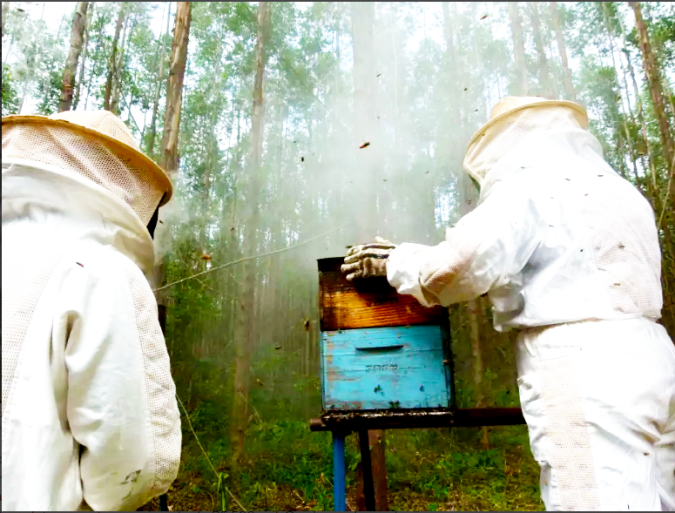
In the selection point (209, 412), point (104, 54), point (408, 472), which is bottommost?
point (408, 472)

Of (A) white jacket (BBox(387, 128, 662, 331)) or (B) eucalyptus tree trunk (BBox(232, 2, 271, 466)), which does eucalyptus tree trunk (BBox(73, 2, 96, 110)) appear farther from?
(A) white jacket (BBox(387, 128, 662, 331))

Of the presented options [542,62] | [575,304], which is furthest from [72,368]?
[542,62]

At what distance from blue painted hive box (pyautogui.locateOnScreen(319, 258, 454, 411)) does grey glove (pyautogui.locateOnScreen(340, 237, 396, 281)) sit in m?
0.07

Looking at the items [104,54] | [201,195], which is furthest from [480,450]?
[104,54]

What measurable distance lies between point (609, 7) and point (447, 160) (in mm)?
3509

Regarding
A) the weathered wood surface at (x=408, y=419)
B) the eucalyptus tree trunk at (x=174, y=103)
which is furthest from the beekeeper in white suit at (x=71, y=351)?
the eucalyptus tree trunk at (x=174, y=103)

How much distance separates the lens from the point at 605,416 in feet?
4.25

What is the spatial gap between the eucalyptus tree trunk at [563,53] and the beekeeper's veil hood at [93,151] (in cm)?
725

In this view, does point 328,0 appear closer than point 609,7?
No

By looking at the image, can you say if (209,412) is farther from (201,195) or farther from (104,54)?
(104,54)

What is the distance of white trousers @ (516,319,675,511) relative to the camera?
127 cm

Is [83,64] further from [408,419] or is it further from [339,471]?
[408,419]

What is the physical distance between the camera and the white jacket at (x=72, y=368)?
923 millimetres

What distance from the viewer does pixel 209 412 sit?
680 cm
